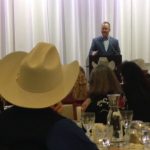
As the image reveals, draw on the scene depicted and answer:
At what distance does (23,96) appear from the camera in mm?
1511

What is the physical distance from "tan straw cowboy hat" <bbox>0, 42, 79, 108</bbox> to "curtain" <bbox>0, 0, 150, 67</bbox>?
599cm

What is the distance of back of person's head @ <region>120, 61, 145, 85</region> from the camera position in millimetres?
3346

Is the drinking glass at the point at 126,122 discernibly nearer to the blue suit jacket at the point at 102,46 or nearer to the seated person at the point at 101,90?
the seated person at the point at 101,90

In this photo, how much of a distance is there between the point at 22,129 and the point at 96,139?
3.26ft

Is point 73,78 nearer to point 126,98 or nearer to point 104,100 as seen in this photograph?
point 104,100

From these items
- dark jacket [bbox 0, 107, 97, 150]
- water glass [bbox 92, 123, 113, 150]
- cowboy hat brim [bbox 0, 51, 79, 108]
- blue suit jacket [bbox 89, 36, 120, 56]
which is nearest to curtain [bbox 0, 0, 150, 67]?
blue suit jacket [bbox 89, 36, 120, 56]

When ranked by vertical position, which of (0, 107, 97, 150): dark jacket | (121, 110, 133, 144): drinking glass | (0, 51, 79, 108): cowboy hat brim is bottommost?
(121, 110, 133, 144): drinking glass

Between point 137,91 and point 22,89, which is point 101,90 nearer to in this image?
point 137,91

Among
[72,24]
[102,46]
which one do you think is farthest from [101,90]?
[72,24]

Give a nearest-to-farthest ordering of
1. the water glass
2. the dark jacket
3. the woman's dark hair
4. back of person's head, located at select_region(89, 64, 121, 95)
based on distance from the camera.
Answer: the dark jacket → the water glass → back of person's head, located at select_region(89, 64, 121, 95) → the woman's dark hair

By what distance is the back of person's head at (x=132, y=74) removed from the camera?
3.35m

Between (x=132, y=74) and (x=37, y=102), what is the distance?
78.6 inches

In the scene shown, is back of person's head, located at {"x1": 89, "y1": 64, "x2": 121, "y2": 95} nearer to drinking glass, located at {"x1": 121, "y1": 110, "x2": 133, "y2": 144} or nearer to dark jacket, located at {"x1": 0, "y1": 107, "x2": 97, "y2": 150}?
drinking glass, located at {"x1": 121, "y1": 110, "x2": 133, "y2": 144}

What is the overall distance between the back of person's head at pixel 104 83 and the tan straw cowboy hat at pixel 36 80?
157cm
